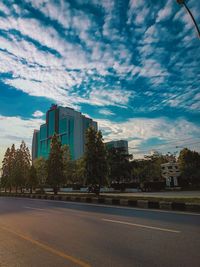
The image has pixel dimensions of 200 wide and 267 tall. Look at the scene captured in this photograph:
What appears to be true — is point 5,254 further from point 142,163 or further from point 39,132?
point 39,132

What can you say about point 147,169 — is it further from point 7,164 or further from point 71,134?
point 71,134

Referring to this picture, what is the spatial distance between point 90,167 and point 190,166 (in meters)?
28.4

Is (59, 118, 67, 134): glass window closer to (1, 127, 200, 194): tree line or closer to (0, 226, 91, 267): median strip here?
(1, 127, 200, 194): tree line

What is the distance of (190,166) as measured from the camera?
170 feet

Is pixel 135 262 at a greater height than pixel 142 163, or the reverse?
pixel 142 163

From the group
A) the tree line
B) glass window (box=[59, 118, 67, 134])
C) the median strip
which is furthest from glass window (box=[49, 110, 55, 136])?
the median strip

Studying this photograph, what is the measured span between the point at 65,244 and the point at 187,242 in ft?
9.72

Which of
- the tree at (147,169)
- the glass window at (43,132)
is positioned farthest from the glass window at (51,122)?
the tree at (147,169)

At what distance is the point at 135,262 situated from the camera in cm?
498

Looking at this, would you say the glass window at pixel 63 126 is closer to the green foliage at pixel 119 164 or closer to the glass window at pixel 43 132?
the glass window at pixel 43 132

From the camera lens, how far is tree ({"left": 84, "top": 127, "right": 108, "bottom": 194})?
30359 mm

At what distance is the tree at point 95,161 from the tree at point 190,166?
26.6 m

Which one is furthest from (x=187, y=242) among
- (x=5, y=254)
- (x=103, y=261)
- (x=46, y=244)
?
(x=5, y=254)

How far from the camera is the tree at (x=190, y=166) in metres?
51.1
